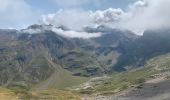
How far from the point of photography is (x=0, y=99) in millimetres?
186875

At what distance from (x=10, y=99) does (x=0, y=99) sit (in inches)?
237

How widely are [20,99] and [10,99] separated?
611 centimetres

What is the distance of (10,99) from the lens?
191m

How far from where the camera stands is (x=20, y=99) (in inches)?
7687

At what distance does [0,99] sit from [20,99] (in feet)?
39.8
